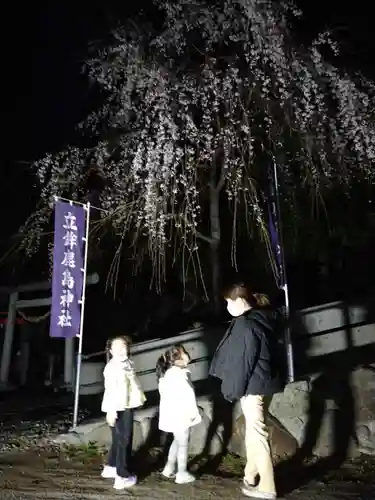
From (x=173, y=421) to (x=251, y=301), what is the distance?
140 cm

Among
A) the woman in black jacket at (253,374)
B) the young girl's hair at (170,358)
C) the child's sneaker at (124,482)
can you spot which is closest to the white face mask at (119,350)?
the young girl's hair at (170,358)

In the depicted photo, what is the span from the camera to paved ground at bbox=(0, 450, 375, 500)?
5.29 metres

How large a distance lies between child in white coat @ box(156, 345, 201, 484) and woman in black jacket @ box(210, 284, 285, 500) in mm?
451

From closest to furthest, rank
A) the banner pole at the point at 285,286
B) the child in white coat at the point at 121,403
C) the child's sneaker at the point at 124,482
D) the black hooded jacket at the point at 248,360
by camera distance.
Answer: the black hooded jacket at the point at 248,360 → the child's sneaker at the point at 124,482 → the child in white coat at the point at 121,403 → the banner pole at the point at 285,286

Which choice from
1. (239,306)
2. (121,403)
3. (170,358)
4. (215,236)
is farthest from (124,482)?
(215,236)

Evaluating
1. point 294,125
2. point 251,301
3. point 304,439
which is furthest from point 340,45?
point 304,439

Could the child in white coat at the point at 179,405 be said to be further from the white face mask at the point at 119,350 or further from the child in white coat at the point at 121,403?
the white face mask at the point at 119,350

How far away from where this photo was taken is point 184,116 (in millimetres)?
7742

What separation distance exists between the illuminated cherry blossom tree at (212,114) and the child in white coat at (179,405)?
250 cm

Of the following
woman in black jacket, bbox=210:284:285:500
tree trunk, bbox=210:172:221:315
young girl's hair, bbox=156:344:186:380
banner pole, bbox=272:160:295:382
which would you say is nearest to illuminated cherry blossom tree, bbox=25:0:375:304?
banner pole, bbox=272:160:295:382

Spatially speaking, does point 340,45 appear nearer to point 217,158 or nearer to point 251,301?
point 217,158

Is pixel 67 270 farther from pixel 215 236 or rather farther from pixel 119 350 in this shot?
pixel 215 236

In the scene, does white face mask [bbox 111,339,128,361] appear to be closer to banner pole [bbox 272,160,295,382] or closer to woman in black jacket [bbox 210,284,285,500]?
woman in black jacket [bbox 210,284,285,500]

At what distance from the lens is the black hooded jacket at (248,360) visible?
Answer: 500cm
